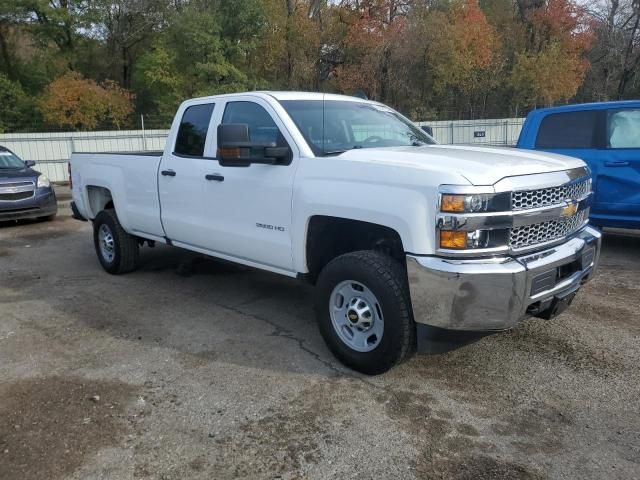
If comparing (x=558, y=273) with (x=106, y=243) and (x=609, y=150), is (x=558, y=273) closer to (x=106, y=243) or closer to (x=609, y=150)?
(x=609, y=150)

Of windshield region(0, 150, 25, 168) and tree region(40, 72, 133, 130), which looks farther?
tree region(40, 72, 133, 130)

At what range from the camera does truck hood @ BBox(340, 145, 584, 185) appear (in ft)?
11.2

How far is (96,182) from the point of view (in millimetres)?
6820

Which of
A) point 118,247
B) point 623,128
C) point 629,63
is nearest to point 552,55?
point 629,63

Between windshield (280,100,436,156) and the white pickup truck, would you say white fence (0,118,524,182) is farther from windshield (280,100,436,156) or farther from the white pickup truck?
the white pickup truck

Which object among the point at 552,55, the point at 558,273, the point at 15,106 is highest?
the point at 552,55

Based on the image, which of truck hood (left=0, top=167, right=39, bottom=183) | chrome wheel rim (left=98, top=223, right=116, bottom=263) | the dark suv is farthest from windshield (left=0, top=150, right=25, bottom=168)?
chrome wheel rim (left=98, top=223, right=116, bottom=263)

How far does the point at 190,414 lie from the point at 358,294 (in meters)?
1.34

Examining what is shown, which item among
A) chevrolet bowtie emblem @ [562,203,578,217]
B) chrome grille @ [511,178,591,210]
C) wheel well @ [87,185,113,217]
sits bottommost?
wheel well @ [87,185,113,217]

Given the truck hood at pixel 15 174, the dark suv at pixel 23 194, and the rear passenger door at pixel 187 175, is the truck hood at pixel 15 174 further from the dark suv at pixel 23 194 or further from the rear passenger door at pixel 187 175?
the rear passenger door at pixel 187 175

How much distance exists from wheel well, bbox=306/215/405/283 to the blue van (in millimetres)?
4169

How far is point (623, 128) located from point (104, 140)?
1944 cm

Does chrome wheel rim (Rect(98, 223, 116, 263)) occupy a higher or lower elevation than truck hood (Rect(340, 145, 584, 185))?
lower

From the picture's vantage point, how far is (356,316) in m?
3.87
